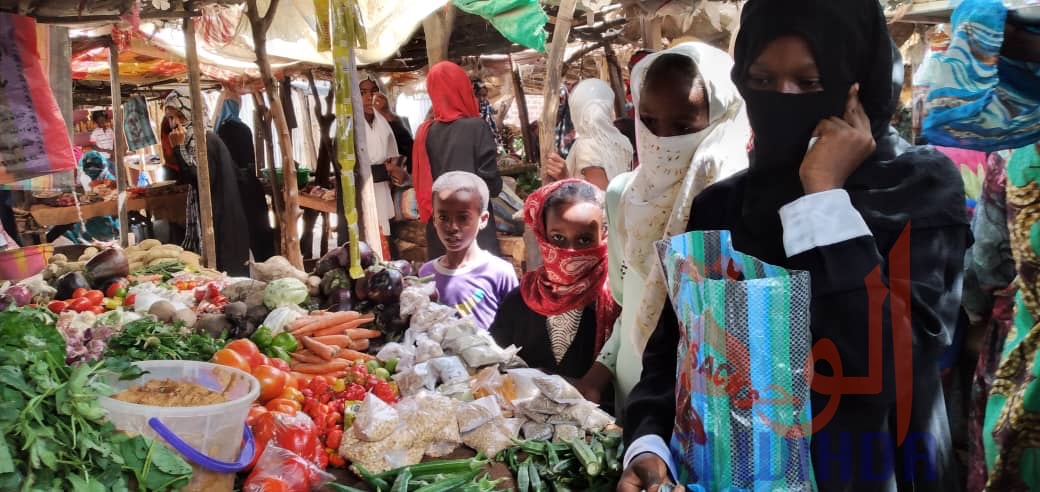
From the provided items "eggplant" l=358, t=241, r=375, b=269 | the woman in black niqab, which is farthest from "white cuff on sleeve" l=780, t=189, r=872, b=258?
"eggplant" l=358, t=241, r=375, b=269

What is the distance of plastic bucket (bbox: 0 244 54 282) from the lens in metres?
5.20

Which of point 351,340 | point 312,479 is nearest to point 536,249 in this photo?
point 351,340

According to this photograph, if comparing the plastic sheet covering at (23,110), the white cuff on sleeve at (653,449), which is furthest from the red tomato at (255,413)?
the plastic sheet covering at (23,110)

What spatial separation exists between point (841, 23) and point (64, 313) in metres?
3.63

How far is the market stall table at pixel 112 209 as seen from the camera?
924 centimetres

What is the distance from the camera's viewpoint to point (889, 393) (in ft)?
4.77

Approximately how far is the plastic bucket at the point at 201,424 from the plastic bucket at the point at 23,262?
151 inches

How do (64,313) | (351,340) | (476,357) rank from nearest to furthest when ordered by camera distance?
(476,357) < (351,340) < (64,313)

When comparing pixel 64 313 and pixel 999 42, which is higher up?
pixel 999 42

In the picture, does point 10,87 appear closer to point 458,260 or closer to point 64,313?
point 64,313

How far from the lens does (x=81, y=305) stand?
3891 millimetres

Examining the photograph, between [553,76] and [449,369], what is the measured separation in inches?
136

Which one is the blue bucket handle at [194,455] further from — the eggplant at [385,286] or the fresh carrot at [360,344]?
the eggplant at [385,286]

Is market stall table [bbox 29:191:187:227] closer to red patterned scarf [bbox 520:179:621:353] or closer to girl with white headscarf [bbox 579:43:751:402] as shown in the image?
red patterned scarf [bbox 520:179:621:353]
